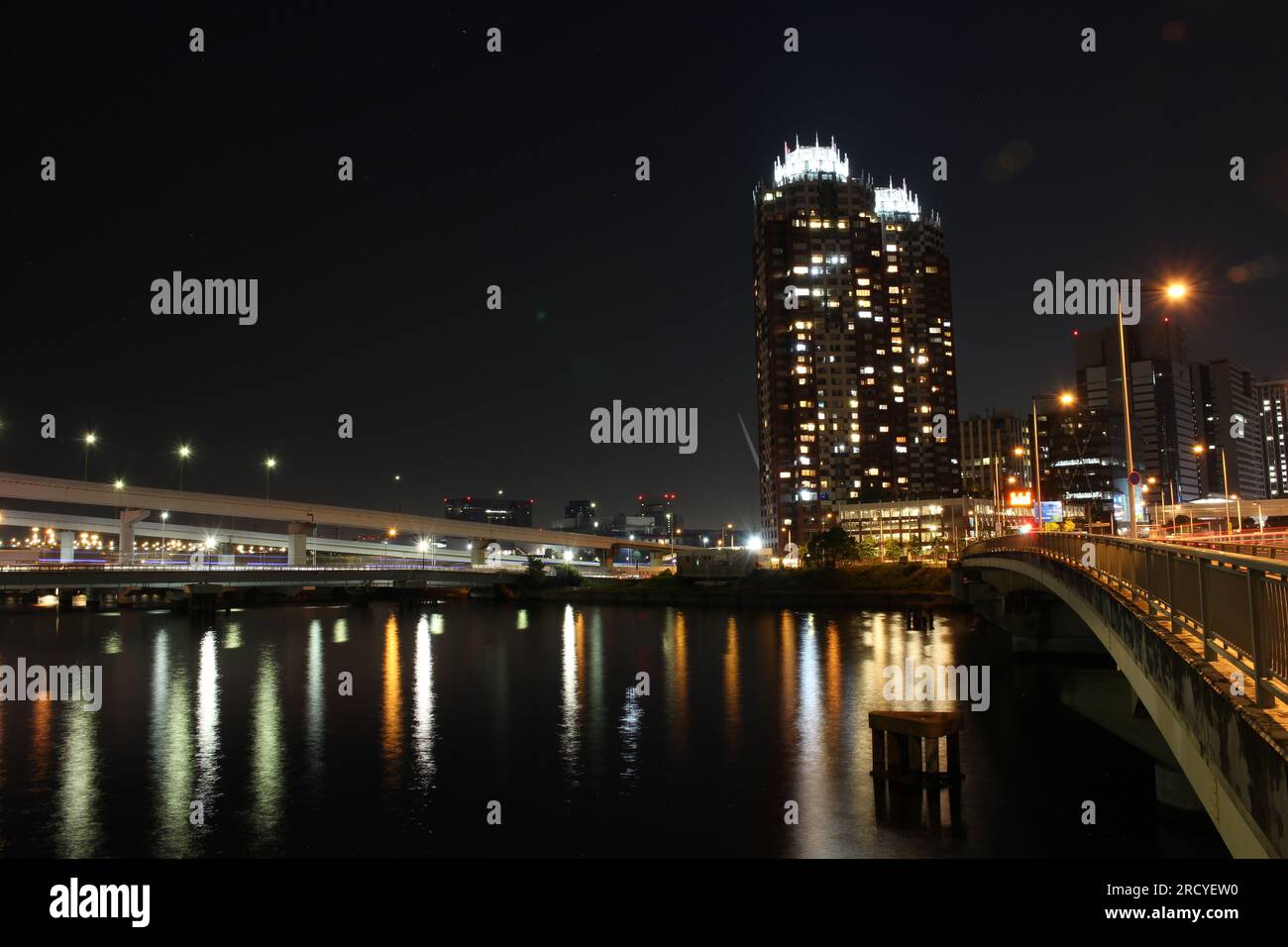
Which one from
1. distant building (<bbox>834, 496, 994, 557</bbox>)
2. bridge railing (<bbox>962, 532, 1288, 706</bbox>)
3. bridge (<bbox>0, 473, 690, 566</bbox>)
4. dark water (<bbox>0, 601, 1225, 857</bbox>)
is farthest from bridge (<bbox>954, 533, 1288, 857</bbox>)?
distant building (<bbox>834, 496, 994, 557</bbox>)

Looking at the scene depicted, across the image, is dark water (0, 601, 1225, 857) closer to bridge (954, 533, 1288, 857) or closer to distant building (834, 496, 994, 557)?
bridge (954, 533, 1288, 857)

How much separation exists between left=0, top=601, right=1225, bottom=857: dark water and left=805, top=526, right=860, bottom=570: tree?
73.6m

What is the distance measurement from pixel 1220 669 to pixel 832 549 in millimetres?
130054

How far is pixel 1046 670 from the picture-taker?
1938 inches

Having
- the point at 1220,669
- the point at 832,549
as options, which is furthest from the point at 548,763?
the point at 832,549

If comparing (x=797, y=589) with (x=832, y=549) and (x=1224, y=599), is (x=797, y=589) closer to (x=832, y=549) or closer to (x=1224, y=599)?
(x=832, y=549)

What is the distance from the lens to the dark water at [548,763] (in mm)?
23953

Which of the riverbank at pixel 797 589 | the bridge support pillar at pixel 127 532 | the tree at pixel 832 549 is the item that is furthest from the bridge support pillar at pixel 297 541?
the tree at pixel 832 549

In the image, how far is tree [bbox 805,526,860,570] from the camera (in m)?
138

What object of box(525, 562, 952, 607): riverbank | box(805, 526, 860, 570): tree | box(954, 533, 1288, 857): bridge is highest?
box(954, 533, 1288, 857): bridge

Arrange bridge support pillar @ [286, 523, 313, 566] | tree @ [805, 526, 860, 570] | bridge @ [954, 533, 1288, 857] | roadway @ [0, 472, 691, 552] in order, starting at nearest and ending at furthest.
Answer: bridge @ [954, 533, 1288, 857], roadway @ [0, 472, 691, 552], bridge support pillar @ [286, 523, 313, 566], tree @ [805, 526, 860, 570]

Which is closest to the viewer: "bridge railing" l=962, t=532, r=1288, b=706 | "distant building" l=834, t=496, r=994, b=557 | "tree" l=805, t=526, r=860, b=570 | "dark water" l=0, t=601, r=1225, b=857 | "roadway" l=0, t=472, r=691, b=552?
"bridge railing" l=962, t=532, r=1288, b=706

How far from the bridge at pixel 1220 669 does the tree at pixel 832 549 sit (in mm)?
120622
